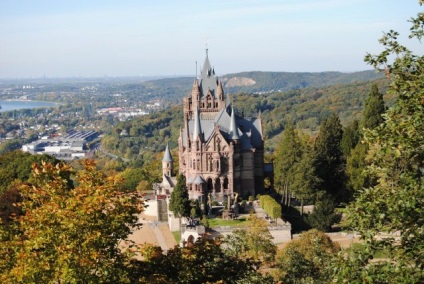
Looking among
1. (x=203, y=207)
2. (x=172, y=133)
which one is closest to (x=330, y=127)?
(x=203, y=207)

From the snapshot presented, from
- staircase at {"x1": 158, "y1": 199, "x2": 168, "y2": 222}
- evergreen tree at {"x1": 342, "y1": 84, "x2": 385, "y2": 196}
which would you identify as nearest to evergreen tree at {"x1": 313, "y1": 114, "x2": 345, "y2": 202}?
evergreen tree at {"x1": 342, "y1": 84, "x2": 385, "y2": 196}

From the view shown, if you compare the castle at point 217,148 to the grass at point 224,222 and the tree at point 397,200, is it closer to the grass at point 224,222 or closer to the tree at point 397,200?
the grass at point 224,222

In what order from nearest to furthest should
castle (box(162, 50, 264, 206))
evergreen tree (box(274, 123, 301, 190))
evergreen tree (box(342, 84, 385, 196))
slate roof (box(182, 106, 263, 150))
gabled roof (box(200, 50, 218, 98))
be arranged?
evergreen tree (box(342, 84, 385, 196))
castle (box(162, 50, 264, 206))
slate roof (box(182, 106, 263, 150))
evergreen tree (box(274, 123, 301, 190))
gabled roof (box(200, 50, 218, 98))

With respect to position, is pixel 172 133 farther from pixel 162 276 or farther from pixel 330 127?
pixel 162 276

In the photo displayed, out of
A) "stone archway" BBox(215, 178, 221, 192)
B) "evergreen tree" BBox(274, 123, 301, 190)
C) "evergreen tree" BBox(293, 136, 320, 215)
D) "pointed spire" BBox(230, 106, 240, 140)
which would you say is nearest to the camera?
"evergreen tree" BBox(293, 136, 320, 215)

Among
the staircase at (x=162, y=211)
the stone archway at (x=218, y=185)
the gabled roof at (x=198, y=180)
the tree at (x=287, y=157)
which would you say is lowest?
the staircase at (x=162, y=211)

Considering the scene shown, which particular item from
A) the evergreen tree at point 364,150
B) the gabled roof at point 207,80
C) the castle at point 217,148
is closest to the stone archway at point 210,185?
the castle at point 217,148

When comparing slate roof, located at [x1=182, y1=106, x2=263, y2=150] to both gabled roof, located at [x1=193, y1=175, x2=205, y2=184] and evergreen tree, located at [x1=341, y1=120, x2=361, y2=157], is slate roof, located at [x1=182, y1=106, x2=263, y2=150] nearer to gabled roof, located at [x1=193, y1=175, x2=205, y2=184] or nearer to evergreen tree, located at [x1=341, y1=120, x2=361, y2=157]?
gabled roof, located at [x1=193, y1=175, x2=205, y2=184]
